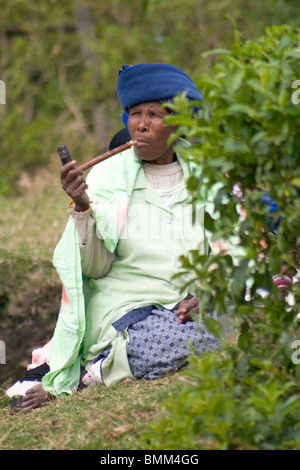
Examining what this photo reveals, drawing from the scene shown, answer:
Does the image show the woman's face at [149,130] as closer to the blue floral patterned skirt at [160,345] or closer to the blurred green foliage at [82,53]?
the blue floral patterned skirt at [160,345]

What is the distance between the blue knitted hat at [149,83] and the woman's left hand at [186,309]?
1.07 metres

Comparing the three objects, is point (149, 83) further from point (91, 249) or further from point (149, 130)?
point (91, 249)

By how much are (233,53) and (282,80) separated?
0.24 meters

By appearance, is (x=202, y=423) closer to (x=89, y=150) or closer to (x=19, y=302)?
(x=19, y=302)

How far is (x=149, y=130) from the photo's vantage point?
419 centimetres

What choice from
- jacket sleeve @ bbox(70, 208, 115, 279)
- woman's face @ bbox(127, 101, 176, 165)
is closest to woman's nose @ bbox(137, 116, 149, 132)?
woman's face @ bbox(127, 101, 176, 165)

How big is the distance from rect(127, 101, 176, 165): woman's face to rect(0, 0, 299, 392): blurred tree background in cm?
392

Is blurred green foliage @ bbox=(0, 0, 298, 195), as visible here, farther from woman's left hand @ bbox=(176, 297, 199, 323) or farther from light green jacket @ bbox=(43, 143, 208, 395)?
woman's left hand @ bbox=(176, 297, 199, 323)

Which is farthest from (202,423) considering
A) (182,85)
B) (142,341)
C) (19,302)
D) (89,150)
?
(89,150)

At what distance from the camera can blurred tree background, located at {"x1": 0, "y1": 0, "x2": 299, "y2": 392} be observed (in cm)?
1009
